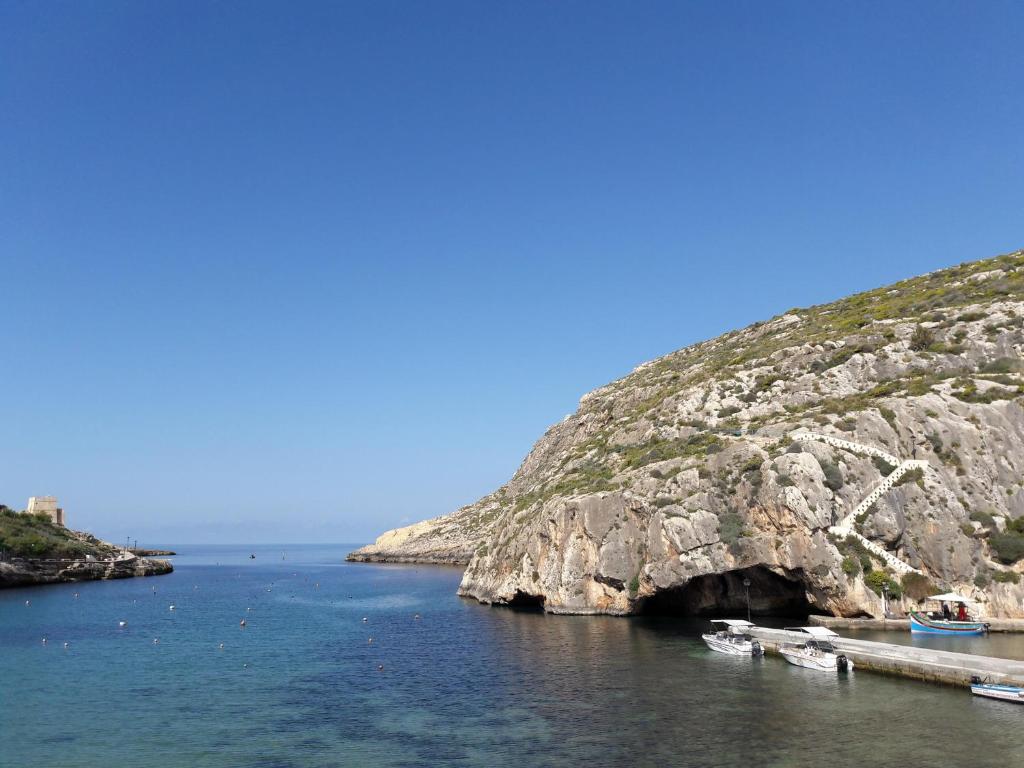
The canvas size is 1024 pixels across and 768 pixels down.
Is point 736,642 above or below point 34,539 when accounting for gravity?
below

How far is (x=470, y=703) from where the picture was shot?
43406 mm

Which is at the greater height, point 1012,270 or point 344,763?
point 1012,270

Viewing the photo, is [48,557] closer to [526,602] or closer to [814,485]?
[526,602]

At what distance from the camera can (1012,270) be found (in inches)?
4355

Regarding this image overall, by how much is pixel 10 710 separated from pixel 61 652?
25.0m

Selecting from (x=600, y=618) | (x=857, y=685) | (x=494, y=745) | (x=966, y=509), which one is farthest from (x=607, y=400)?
(x=494, y=745)

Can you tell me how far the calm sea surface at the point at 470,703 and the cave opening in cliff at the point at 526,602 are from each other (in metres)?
12.3

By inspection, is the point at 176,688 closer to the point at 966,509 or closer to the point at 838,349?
the point at 966,509

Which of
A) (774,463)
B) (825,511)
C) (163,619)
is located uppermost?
(774,463)

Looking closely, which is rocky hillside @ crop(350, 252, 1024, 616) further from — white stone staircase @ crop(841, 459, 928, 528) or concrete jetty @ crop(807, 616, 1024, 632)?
concrete jetty @ crop(807, 616, 1024, 632)

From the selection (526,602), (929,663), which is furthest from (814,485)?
(526,602)

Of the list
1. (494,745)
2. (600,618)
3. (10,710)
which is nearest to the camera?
(494,745)

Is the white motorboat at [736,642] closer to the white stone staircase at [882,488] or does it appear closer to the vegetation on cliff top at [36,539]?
the white stone staircase at [882,488]

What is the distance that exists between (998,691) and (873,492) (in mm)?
29317
